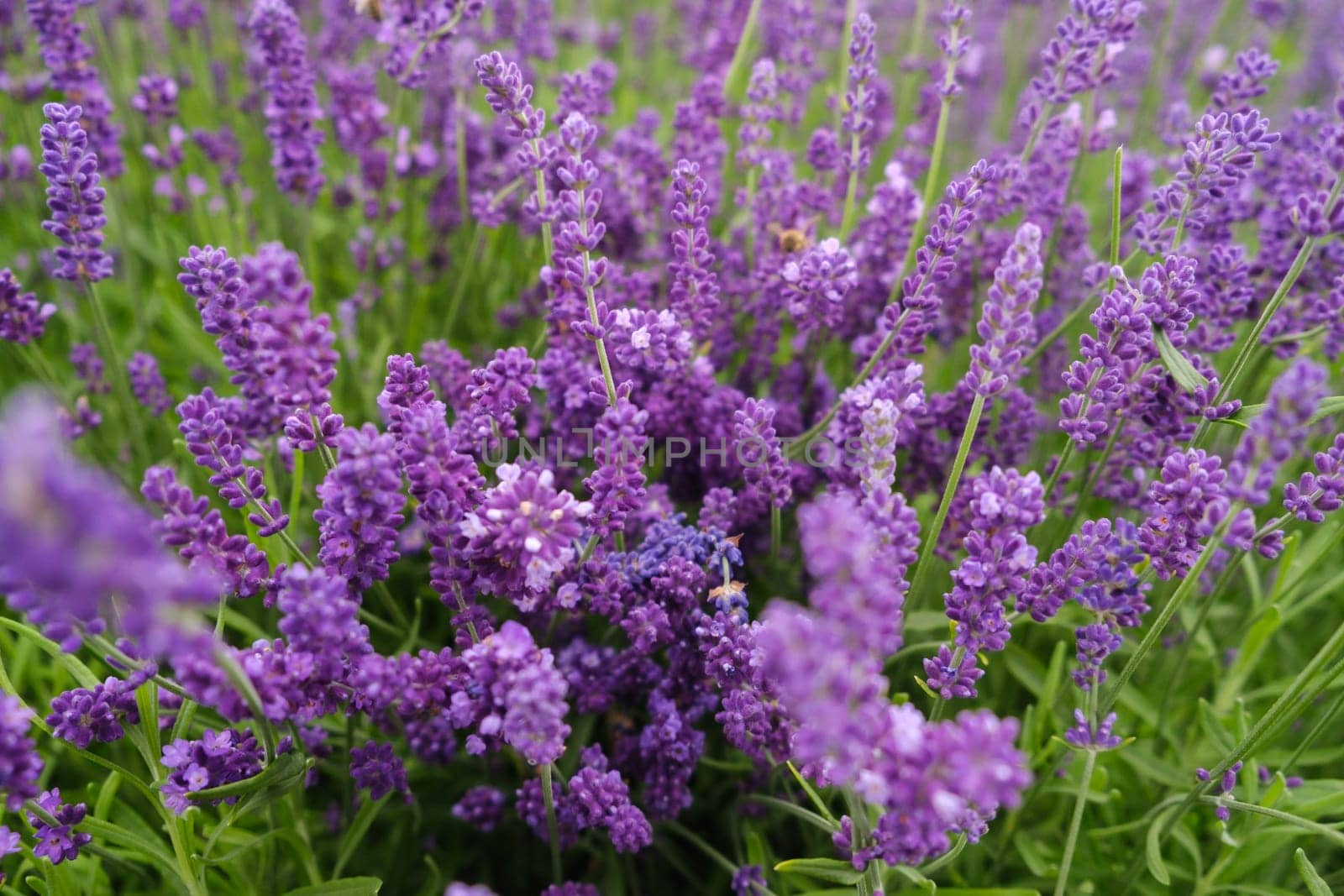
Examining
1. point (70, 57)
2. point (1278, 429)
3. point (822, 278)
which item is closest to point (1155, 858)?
point (1278, 429)

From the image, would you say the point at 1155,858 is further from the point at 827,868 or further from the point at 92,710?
the point at 92,710

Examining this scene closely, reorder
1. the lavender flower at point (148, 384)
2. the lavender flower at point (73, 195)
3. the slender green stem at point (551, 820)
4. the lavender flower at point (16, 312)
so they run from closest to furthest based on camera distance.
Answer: the slender green stem at point (551, 820), the lavender flower at point (73, 195), the lavender flower at point (16, 312), the lavender flower at point (148, 384)

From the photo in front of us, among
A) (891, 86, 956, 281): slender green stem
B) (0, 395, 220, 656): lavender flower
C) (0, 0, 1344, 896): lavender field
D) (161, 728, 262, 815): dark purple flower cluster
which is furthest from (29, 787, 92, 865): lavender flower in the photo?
(891, 86, 956, 281): slender green stem

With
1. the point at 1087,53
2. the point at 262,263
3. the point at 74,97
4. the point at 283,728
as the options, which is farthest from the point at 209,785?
the point at 1087,53

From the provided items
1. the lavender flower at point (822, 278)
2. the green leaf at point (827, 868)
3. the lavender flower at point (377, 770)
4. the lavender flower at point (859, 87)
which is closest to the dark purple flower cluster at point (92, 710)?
the lavender flower at point (377, 770)

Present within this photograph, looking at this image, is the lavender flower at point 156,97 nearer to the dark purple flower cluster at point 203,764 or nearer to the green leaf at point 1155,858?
the dark purple flower cluster at point 203,764

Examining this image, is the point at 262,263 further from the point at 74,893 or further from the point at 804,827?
the point at 804,827
